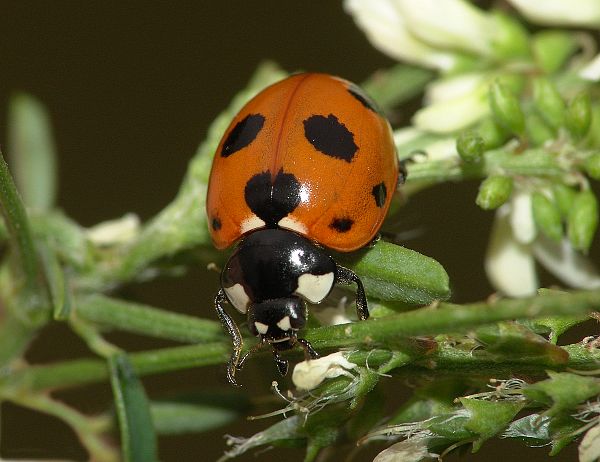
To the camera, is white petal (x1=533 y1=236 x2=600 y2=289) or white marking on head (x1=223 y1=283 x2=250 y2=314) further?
white petal (x1=533 y1=236 x2=600 y2=289)

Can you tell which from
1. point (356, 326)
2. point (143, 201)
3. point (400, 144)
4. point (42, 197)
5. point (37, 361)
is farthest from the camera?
point (143, 201)

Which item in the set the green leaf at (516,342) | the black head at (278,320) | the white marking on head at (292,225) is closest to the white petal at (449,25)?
the white marking on head at (292,225)

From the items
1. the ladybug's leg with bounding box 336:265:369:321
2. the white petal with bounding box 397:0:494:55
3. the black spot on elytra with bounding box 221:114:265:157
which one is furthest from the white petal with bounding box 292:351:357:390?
the white petal with bounding box 397:0:494:55

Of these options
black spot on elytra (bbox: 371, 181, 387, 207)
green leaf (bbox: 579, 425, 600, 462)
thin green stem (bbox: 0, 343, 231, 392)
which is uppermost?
black spot on elytra (bbox: 371, 181, 387, 207)

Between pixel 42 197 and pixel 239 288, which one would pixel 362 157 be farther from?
pixel 42 197

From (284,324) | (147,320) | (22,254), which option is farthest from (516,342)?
(22,254)

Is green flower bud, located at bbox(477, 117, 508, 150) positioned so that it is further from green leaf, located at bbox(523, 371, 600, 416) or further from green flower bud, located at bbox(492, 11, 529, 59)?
green leaf, located at bbox(523, 371, 600, 416)

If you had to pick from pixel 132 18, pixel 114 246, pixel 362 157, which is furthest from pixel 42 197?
pixel 132 18
